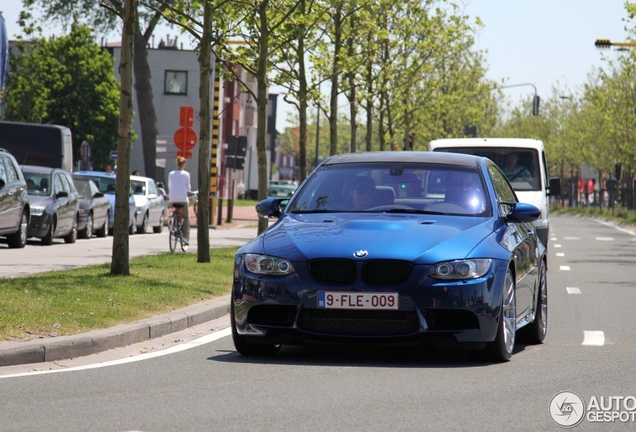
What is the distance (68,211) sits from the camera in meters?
27.5

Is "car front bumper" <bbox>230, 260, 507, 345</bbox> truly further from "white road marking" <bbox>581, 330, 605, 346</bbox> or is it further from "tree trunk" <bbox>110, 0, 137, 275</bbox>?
"tree trunk" <bbox>110, 0, 137, 275</bbox>

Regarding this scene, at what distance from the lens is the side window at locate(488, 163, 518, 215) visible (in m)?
10.4

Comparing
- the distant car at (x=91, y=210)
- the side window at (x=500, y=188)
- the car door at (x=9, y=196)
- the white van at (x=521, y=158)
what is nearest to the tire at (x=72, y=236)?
the distant car at (x=91, y=210)

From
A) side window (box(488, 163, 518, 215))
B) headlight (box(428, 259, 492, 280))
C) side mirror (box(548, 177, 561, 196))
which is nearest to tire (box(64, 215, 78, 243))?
side mirror (box(548, 177, 561, 196))

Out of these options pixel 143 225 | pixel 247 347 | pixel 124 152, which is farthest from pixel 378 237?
pixel 143 225

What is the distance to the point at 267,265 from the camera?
9.05 m

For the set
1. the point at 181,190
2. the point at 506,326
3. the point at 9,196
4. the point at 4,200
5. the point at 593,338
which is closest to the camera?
the point at 506,326

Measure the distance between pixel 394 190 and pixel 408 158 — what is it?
1.56 ft

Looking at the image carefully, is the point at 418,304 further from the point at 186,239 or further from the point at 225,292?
the point at 186,239

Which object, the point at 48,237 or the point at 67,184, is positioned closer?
the point at 48,237

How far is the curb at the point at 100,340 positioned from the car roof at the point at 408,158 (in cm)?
206

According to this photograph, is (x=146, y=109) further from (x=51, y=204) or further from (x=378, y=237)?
(x=378, y=237)

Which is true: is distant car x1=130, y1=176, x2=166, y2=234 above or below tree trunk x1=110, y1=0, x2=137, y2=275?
below

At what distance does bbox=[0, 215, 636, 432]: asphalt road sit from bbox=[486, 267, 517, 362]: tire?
0.38 ft
